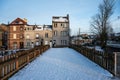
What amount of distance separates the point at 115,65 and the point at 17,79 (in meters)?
5.29

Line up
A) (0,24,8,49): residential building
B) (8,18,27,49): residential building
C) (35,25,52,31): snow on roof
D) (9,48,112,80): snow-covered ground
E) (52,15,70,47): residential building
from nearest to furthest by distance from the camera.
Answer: (9,48,112,80): snow-covered ground
(52,15,70,47): residential building
(8,18,27,49): residential building
(35,25,52,31): snow on roof
(0,24,8,49): residential building

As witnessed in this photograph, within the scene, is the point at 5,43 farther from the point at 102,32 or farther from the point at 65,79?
the point at 65,79

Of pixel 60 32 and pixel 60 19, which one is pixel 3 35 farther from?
pixel 60 19

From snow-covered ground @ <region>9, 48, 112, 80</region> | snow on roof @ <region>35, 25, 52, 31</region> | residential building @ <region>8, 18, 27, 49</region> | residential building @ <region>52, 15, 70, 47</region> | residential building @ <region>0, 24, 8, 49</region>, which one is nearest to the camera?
snow-covered ground @ <region>9, 48, 112, 80</region>

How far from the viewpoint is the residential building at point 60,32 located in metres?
68.6

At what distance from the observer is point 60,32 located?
68.8 metres

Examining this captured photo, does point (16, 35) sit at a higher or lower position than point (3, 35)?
lower

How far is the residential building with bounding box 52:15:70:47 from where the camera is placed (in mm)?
68562

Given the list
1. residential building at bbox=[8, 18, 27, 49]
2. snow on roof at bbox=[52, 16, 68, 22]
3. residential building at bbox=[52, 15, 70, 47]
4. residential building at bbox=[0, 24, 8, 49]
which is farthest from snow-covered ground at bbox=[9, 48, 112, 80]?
residential building at bbox=[0, 24, 8, 49]

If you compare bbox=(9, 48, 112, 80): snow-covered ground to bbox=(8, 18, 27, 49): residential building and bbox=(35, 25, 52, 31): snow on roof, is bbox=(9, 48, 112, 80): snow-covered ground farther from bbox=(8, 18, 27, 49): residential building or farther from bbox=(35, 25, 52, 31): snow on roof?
bbox=(8, 18, 27, 49): residential building

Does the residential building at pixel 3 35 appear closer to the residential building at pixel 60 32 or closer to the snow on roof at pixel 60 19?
the residential building at pixel 60 32

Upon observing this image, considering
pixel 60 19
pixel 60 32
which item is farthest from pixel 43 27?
pixel 60 32

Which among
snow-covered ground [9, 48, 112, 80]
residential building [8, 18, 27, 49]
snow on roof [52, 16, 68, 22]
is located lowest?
snow-covered ground [9, 48, 112, 80]

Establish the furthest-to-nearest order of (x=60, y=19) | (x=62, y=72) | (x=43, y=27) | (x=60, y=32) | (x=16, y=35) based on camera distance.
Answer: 1. (x=43, y=27)
2. (x=16, y=35)
3. (x=60, y=19)
4. (x=60, y=32)
5. (x=62, y=72)
